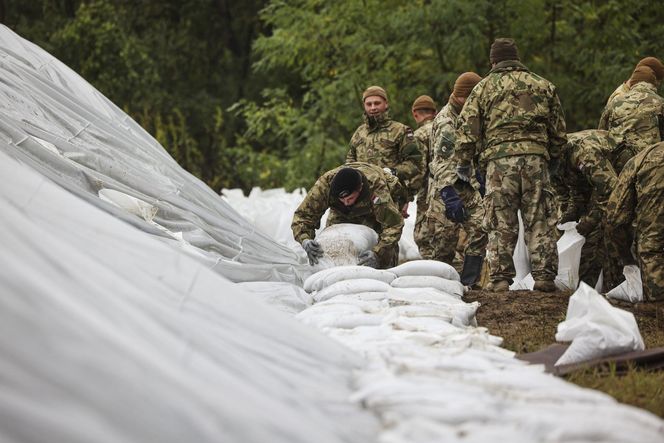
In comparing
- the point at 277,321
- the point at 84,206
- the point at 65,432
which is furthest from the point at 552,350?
the point at 65,432

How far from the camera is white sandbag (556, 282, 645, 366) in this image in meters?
4.87

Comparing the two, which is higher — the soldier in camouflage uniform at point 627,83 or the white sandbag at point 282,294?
the soldier in camouflage uniform at point 627,83

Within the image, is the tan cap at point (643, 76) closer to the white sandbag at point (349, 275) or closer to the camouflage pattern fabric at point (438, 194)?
the camouflage pattern fabric at point (438, 194)

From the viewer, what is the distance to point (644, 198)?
7.10 meters

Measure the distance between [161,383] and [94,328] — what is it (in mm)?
290

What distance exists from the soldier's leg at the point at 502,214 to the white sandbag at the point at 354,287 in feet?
4.11

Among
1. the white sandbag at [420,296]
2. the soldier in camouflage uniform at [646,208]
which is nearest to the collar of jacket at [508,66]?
the soldier in camouflage uniform at [646,208]

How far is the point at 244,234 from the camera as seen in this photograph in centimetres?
899

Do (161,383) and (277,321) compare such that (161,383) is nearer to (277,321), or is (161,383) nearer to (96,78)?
(277,321)

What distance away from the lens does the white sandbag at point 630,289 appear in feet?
24.0

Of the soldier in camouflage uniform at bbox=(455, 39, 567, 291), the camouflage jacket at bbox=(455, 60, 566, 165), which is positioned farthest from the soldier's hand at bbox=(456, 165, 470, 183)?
the soldier in camouflage uniform at bbox=(455, 39, 567, 291)

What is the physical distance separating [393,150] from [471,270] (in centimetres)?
191

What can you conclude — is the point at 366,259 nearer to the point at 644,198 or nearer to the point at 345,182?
the point at 345,182

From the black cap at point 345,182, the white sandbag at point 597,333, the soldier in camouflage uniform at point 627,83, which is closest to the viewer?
the white sandbag at point 597,333
